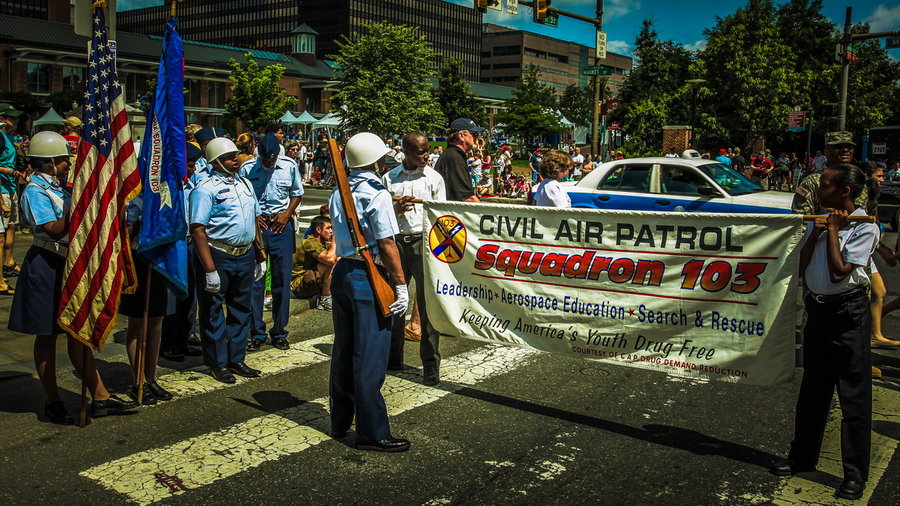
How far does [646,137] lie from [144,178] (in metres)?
36.2

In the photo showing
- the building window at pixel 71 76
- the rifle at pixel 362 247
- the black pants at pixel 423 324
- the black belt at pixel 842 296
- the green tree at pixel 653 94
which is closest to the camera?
the black belt at pixel 842 296

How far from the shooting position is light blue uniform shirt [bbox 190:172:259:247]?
6082 mm

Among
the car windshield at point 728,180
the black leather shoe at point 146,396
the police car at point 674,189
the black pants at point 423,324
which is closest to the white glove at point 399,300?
the black pants at point 423,324

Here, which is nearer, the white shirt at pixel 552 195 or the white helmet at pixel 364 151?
the white helmet at pixel 364 151

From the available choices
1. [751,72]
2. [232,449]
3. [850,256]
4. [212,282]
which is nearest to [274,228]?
[212,282]

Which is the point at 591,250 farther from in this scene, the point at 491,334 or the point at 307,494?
the point at 307,494

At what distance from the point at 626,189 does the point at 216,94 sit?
70.1m

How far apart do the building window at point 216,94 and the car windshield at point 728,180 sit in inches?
2759

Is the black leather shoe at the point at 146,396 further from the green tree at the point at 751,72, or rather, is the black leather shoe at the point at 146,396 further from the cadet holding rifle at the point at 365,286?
the green tree at the point at 751,72

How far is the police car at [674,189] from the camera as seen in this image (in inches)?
464

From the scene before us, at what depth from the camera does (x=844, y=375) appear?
427 cm

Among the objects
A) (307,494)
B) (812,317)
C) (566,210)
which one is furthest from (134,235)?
(812,317)

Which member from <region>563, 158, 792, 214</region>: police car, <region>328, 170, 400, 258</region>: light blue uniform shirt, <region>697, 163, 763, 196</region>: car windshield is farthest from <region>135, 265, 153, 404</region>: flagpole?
<region>697, 163, 763, 196</region>: car windshield

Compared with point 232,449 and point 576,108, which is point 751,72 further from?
point 576,108
